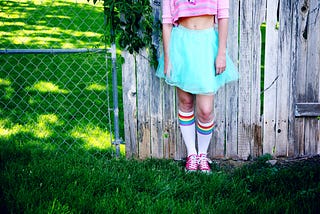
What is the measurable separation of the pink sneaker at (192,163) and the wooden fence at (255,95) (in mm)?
248

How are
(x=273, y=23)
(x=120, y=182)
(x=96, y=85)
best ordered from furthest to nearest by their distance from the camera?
(x=96, y=85) < (x=273, y=23) < (x=120, y=182)

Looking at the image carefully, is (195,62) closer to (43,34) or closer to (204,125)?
(204,125)

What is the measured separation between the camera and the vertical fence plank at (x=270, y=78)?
4.09 m

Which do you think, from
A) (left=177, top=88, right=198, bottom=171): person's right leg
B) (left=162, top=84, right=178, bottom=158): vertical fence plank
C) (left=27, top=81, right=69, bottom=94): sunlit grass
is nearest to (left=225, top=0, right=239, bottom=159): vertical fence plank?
(left=177, top=88, right=198, bottom=171): person's right leg

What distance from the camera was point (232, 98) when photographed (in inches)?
168

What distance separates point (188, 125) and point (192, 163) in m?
0.35

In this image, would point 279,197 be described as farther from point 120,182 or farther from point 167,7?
point 167,7

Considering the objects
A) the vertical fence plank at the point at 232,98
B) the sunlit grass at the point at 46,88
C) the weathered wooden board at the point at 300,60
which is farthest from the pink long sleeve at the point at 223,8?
the sunlit grass at the point at 46,88

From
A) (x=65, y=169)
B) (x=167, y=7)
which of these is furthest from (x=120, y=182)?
(x=167, y=7)

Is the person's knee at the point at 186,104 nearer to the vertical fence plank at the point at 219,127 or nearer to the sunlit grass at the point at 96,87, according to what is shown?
the vertical fence plank at the point at 219,127

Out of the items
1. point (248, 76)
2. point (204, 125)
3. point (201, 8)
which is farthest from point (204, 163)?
point (201, 8)

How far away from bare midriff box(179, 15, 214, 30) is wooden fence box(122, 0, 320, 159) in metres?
0.27

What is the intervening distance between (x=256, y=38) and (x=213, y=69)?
55cm

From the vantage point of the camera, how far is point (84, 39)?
25.2ft
